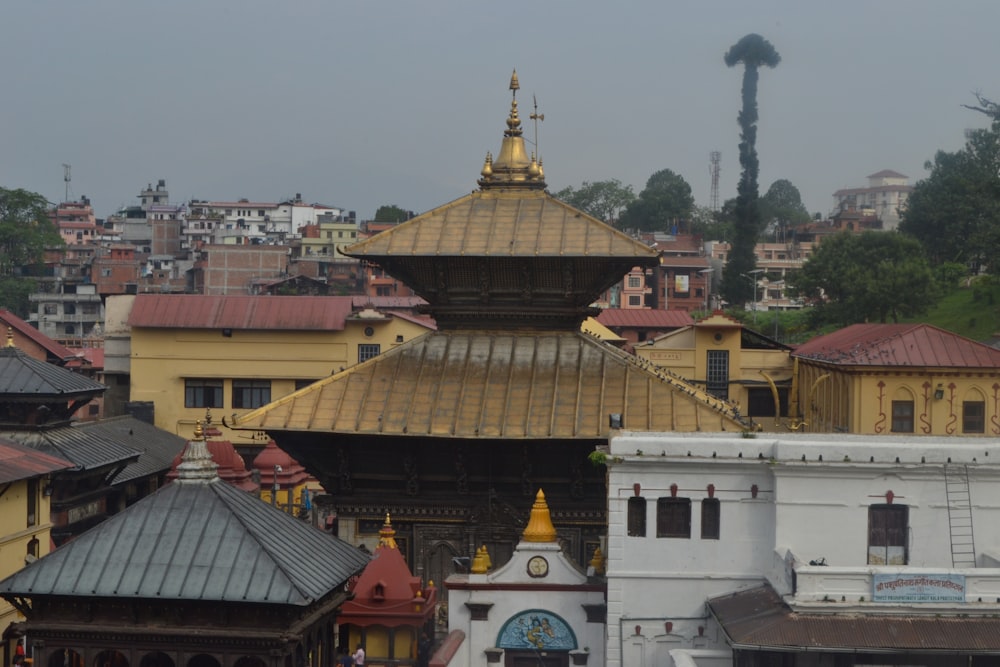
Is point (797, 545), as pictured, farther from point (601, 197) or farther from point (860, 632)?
point (601, 197)

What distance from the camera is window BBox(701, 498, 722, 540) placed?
25.5 meters

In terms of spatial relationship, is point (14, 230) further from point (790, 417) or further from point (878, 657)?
point (878, 657)

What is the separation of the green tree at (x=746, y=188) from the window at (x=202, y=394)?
170 ft

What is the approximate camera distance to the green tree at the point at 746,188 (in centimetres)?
10900

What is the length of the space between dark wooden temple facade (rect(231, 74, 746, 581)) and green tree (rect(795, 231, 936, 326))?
49.1 metres

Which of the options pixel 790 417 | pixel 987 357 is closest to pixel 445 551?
pixel 987 357

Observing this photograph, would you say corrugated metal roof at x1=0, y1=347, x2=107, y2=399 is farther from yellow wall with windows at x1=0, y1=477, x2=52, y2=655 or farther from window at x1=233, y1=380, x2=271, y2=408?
window at x1=233, y1=380, x2=271, y2=408

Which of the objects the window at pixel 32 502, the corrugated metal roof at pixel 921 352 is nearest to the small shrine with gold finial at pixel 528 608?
the window at pixel 32 502

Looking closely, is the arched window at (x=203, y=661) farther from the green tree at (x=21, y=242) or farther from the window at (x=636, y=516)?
the green tree at (x=21, y=242)

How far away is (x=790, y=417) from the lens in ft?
209

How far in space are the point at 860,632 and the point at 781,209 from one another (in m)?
151

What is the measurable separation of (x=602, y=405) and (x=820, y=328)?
6239cm

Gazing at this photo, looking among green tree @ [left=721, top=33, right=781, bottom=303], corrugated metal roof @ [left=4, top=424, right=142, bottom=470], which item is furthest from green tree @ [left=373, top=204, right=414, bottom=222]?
corrugated metal roof @ [left=4, top=424, right=142, bottom=470]

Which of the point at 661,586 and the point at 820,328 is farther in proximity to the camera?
the point at 820,328
